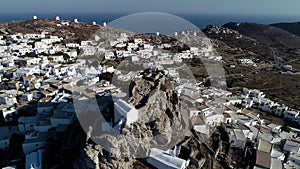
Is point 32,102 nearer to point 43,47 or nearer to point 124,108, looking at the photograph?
point 124,108

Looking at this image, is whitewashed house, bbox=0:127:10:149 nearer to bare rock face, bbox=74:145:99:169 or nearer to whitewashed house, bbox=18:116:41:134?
whitewashed house, bbox=18:116:41:134

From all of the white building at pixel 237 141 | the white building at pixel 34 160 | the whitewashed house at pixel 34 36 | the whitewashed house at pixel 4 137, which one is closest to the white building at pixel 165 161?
the white building at pixel 237 141

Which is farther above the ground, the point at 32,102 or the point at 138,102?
the point at 138,102

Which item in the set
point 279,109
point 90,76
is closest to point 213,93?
point 279,109

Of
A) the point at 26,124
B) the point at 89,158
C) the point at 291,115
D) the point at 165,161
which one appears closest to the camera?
the point at 89,158

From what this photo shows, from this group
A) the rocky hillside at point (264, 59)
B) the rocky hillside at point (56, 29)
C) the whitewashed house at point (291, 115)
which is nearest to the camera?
the whitewashed house at point (291, 115)

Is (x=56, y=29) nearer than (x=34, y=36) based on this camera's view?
No

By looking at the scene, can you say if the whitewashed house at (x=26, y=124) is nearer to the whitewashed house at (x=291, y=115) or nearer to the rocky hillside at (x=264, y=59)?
the whitewashed house at (x=291, y=115)

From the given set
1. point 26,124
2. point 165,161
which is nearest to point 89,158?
point 165,161

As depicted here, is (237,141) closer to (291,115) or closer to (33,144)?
(291,115)
